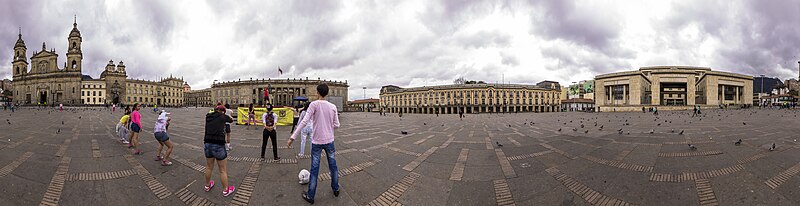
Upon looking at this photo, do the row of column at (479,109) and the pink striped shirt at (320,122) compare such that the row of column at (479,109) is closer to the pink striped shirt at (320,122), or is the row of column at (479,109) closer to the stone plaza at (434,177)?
the stone plaza at (434,177)

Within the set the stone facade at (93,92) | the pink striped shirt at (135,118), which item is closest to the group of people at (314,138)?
the pink striped shirt at (135,118)

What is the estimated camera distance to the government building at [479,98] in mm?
73188

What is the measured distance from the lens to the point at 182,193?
3902 mm

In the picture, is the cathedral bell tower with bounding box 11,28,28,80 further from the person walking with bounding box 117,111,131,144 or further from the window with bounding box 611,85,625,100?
the window with bounding box 611,85,625,100

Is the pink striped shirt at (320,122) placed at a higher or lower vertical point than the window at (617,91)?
lower

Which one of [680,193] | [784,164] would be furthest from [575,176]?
[784,164]

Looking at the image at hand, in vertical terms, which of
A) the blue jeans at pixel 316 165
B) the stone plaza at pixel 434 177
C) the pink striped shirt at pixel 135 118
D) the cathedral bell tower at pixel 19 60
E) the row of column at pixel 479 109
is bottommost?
the row of column at pixel 479 109

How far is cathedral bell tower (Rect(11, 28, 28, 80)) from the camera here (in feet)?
240

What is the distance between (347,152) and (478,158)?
2.96 m

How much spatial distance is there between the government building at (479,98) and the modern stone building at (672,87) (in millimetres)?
16626

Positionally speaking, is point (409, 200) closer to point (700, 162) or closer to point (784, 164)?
point (700, 162)

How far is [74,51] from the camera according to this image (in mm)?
71312

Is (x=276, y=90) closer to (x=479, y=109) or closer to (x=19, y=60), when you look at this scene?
(x=479, y=109)

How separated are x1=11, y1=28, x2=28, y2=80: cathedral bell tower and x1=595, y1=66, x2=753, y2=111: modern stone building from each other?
133205mm
